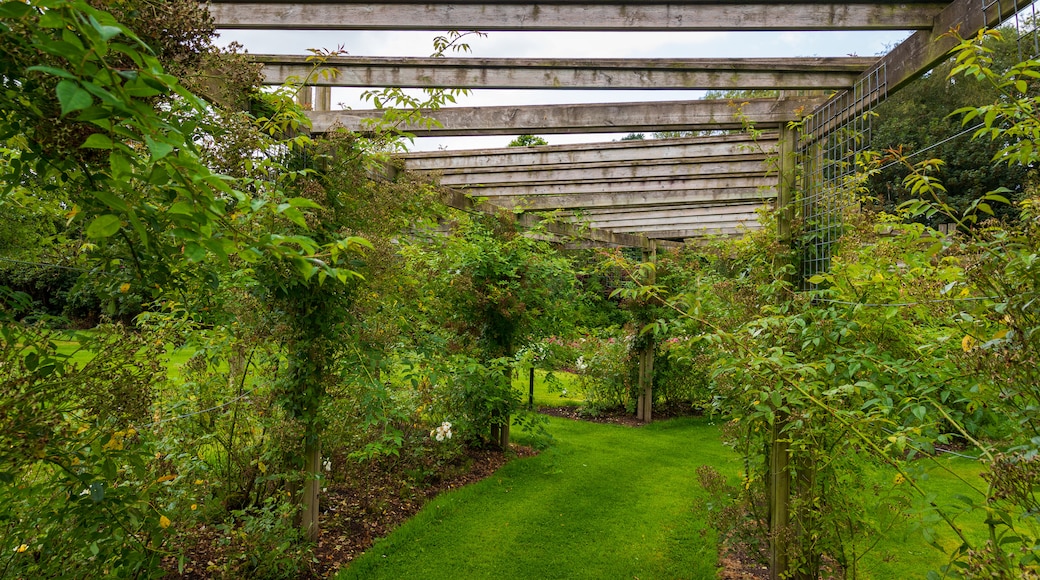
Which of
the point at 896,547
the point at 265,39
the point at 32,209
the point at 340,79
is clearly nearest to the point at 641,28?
the point at 340,79

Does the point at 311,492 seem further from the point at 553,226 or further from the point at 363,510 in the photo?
the point at 553,226

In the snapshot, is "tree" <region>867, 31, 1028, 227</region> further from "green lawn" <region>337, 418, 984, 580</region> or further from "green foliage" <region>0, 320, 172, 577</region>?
"green foliage" <region>0, 320, 172, 577</region>

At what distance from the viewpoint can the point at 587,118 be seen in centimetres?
347

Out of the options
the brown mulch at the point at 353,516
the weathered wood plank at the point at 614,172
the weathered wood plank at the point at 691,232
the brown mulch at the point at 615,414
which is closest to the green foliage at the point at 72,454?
the brown mulch at the point at 353,516

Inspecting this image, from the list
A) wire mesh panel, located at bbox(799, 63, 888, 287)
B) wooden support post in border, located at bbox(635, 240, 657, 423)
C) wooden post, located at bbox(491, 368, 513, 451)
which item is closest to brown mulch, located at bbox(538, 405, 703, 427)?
wooden support post in border, located at bbox(635, 240, 657, 423)

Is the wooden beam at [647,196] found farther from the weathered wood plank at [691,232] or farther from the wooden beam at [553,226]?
the weathered wood plank at [691,232]

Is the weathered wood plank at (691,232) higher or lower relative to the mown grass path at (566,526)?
higher

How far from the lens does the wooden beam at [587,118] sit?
344cm

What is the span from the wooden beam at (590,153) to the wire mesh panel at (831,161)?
1.41 metres

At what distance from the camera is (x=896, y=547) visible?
11.4 ft

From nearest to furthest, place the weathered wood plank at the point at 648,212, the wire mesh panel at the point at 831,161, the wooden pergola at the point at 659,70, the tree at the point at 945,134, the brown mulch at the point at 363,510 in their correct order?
the wooden pergola at the point at 659,70 → the wire mesh panel at the point at 831,161 → the brown mulch at the point at 363,510 → the weathered wood plank at the point at 648,212 → the tree at the point at 945,134

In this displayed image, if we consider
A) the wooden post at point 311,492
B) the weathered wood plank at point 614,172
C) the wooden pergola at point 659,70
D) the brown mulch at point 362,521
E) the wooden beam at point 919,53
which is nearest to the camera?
the wooden beam at point 919,53

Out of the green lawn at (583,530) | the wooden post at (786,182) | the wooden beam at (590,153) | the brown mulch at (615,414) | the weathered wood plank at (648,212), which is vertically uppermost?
the wooden beam at (590,153)

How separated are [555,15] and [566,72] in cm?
55
